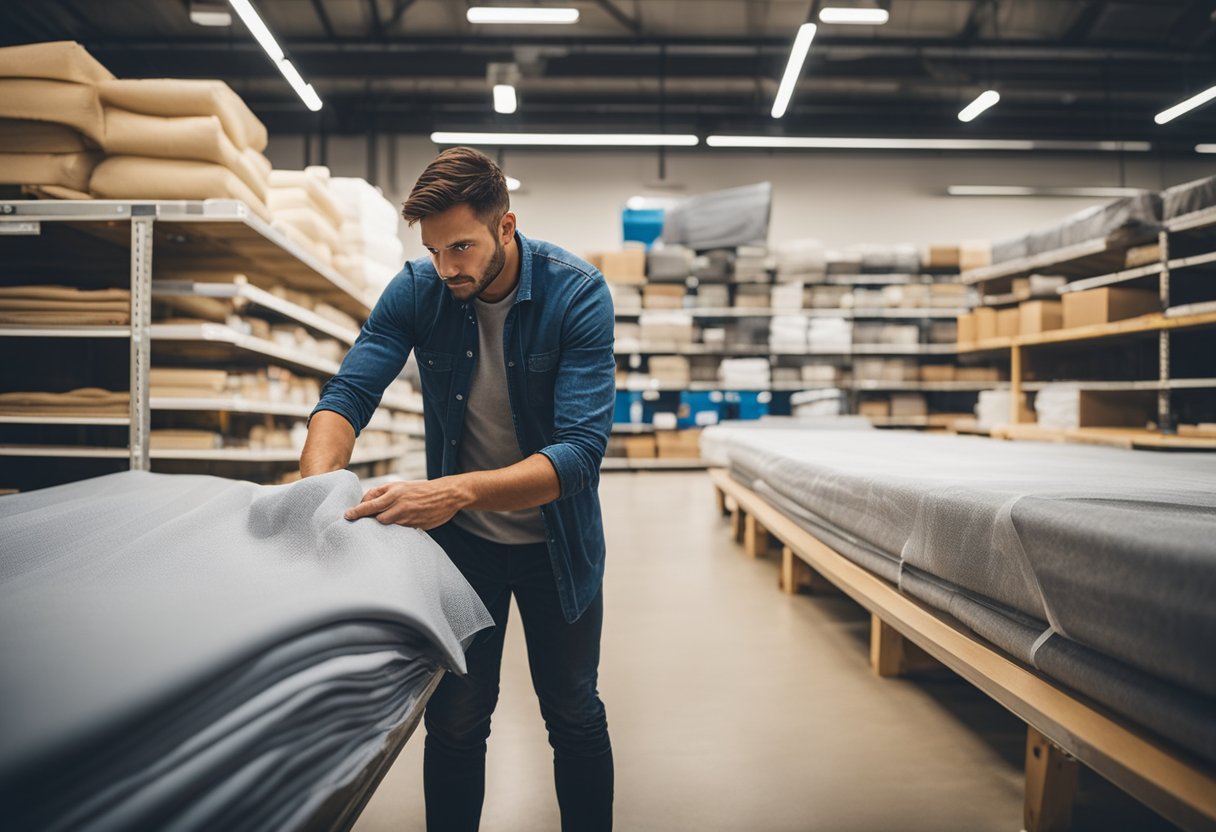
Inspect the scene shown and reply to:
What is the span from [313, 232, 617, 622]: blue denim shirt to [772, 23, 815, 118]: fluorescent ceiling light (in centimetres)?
640

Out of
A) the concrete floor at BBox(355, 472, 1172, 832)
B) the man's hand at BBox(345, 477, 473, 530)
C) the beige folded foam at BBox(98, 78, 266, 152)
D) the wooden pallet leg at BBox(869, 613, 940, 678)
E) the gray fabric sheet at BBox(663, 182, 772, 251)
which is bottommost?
the concrete floor at BBox(355, 472, 1172, 832)

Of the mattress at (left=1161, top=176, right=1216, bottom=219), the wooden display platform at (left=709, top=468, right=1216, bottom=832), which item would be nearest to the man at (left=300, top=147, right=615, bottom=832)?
the wooden display platform at (left=709, top=468, right=1216, bottom=832)

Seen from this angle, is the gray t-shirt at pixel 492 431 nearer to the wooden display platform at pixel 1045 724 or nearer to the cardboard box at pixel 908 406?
the wooden display platform at pixel 1045 724

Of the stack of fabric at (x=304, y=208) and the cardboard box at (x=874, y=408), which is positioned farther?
the cardboard box at (x=874, y=408)

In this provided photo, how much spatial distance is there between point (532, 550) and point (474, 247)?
2.07ft

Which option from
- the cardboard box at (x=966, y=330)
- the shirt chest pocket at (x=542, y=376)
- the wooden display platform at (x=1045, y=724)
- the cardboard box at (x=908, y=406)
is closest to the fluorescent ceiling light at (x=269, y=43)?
the shirt chest pocket at (x=542, y=376)

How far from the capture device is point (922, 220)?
11.0 meters

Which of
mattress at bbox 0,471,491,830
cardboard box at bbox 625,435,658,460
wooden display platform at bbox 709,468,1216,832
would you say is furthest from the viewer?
cardboard box at bbox 625,435,658,460

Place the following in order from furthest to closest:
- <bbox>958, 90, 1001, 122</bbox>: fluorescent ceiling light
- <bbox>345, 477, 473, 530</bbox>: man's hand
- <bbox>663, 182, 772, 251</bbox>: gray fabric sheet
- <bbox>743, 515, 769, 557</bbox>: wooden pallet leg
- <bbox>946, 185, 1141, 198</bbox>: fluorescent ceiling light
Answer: <bbox>946, 185, 1141, 198</bbox>: fluorescent ceiling light → <bbox>663, 182, 772, 251</bbox>: gray fabric sheet → <bbox>958, 90, 1001, 122</bbox>: fluorescent ceiling light → <bbox>743, 515, 769, 557</bbox>: wooden pallet leg → <bbox>345, 477, 473, 530</bbox>: man's hand

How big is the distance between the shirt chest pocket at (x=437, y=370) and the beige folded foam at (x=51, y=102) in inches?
93.8

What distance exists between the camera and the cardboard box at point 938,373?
364 inches

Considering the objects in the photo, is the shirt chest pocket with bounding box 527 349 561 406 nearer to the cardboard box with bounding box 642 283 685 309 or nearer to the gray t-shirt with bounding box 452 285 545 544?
the gray t-shirt with bounding box 452 285 545 544

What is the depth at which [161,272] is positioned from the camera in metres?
3.62

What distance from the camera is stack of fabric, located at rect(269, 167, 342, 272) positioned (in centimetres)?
389
